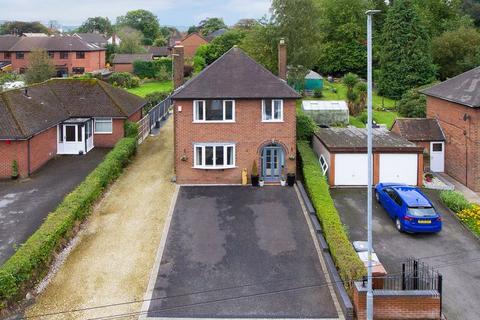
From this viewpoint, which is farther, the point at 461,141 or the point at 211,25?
the point at 211,25

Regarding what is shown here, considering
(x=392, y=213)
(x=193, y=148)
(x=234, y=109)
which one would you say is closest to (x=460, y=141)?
(x=392, y=213)

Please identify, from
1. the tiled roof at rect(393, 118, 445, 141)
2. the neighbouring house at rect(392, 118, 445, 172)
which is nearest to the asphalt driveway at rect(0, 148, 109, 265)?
→ the tiled roof at rect(393, 118, 445, 141)

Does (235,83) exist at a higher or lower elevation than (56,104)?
higher

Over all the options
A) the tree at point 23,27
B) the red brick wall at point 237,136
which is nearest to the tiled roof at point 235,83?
the red brick wall at point 237,136

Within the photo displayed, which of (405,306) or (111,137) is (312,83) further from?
(405,306)

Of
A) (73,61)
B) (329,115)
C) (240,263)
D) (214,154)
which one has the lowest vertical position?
(240,263)

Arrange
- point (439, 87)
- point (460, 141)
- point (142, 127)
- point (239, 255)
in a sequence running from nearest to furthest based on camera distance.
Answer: point (239, 255)
point (460, 141)
point (439, 87)
point (142, 127)

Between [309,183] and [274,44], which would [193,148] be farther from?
[274,44]

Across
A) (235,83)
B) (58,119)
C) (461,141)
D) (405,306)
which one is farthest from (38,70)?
(405,306)
